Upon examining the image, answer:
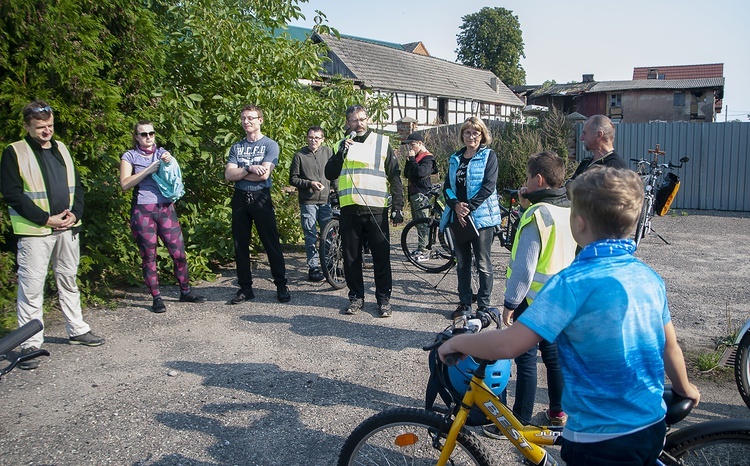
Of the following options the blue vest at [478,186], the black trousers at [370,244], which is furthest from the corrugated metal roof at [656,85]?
the black trousers at [370,244]

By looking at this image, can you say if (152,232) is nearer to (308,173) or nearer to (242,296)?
(242,296)

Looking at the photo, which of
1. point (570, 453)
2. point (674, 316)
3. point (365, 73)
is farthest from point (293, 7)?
point (365, 73)

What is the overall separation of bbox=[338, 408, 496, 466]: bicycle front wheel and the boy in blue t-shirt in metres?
0.56

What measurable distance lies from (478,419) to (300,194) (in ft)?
17.0

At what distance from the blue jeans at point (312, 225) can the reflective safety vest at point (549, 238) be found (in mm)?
4330

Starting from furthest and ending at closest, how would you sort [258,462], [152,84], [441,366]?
[152,84]
[258,462]
[441,366]

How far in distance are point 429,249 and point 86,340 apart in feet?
15.1

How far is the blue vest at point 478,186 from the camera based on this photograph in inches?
212

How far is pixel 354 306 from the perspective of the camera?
602 centimetres

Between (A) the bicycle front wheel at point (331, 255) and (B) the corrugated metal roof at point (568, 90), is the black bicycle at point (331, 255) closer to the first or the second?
(A) the bicycle front wheel at point (331, 255)

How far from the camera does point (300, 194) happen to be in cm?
740

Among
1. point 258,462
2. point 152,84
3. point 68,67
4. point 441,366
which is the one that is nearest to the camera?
point 441,366

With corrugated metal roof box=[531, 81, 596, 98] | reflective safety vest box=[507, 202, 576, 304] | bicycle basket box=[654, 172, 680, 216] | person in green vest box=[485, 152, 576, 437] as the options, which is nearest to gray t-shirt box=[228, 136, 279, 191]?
person in green vest box=[485, 152, 576, 437]

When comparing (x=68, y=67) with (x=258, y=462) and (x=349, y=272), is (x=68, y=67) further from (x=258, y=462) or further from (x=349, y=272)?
(x=258, y=462)
